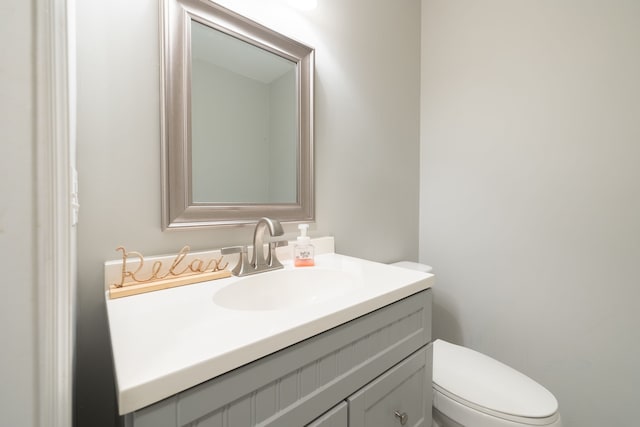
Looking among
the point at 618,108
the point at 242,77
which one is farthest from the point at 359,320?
the point at 618,108

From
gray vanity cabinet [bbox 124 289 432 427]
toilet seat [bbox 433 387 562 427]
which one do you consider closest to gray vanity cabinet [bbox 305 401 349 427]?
gray vanity cabinet [bbox 124 289 432 427]

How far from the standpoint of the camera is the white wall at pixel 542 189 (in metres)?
1.00

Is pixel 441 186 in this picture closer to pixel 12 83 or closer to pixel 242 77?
pixel 242 77

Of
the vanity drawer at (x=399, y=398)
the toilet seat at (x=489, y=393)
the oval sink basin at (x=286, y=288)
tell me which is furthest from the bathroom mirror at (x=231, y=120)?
the toilet seat at (x=489, y=393)

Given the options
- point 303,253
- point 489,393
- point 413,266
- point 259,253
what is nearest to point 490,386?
point 489,393

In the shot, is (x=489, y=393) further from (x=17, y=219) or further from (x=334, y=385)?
(x=17, y=219)

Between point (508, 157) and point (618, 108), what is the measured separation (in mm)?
379

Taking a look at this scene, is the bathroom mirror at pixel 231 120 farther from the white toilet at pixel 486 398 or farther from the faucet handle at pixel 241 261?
the white toilet at pixel 486 398

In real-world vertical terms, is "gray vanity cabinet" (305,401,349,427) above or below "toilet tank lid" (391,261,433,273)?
below

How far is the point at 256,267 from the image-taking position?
0.81 m

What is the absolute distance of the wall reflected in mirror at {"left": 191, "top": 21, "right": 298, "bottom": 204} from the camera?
0.79 metres

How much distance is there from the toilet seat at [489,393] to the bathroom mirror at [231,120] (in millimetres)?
797

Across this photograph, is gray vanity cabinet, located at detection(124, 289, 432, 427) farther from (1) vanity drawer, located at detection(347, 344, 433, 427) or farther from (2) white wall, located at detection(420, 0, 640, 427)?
(2) white wall, located at detection(420, 0, 640, 427)

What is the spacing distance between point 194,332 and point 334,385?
0.30 metres
